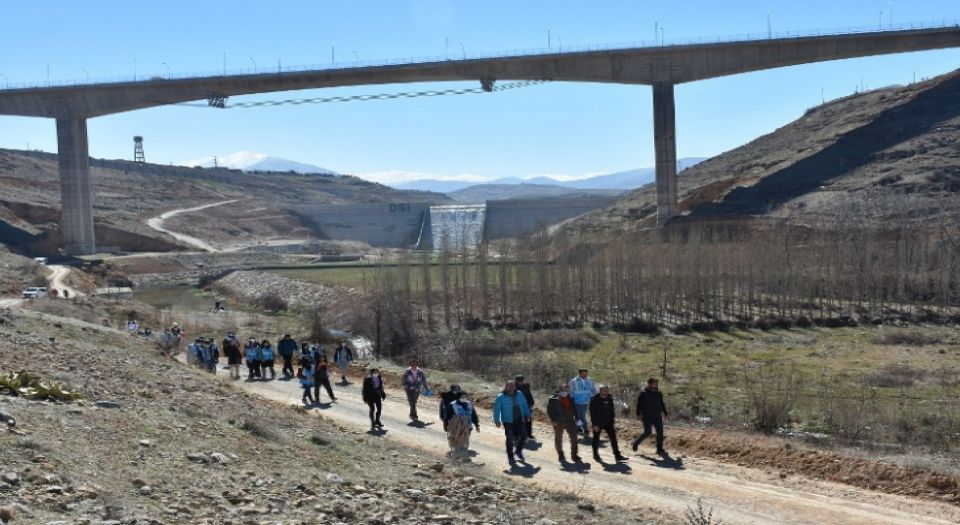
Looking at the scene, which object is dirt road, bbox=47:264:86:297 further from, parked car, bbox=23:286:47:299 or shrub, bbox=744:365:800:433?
shrub, bbox=744:365:800:433

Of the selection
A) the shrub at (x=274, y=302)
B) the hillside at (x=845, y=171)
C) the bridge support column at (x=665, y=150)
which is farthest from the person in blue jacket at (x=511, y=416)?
the bridge support column at (x=665, y=150)

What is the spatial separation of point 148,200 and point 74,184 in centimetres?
3884

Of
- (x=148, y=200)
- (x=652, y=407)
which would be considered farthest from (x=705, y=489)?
(x=148, y=200)

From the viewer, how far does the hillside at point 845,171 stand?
66.8 m

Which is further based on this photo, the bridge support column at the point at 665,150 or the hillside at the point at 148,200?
the hillside at the point at 148,200

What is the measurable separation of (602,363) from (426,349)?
6920 mm

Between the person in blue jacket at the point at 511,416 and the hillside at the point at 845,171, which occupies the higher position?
the hillside at the point at 845,171

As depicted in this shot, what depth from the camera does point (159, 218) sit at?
109000 millimetres

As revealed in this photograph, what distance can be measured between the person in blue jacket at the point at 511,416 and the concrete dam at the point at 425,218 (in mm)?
86907

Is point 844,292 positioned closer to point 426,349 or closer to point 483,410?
point 426,349

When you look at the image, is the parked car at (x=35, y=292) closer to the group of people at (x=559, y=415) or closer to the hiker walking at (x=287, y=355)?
the hiker walking at (x=287, y=355)

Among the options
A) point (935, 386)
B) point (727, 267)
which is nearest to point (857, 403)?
point (935, 386)

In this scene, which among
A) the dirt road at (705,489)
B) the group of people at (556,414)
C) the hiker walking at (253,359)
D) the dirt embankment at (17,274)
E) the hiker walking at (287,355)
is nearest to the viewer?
the dirt road at (705,489)

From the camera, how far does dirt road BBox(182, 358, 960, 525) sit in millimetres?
12969
